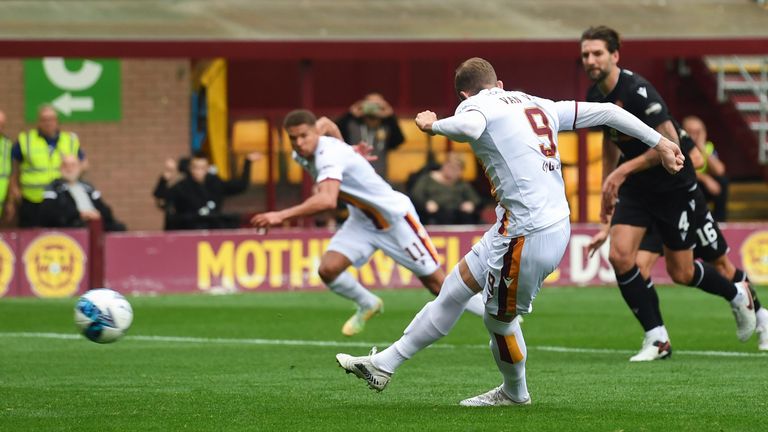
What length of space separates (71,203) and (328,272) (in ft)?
21.1

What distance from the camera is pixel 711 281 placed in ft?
38.0

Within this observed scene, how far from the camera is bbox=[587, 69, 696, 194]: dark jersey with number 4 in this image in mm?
10867

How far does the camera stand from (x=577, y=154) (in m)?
23.6

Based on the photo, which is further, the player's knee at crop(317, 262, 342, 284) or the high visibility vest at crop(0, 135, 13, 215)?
the high visibility vest at crop(0, 135, 13, 215)

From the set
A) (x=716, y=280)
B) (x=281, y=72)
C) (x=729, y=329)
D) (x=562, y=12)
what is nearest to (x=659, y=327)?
(x=716, y=280)

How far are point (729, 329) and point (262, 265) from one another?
6.82 metres

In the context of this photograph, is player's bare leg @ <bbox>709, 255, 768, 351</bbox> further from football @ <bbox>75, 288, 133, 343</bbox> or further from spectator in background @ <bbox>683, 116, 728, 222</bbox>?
spectator in background @ <bbox>683, 116, 728, 222</bbox>

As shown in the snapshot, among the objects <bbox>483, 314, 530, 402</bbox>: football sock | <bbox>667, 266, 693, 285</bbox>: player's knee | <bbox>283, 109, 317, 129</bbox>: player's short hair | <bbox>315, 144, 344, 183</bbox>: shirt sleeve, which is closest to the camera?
<bbox>483, 314, 530, 402</bbox>: football sock

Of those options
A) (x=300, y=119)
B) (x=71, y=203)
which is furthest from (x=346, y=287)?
(x=71, y=203)

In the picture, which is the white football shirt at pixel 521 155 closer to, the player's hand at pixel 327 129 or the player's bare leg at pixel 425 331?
the player's bare leg at pixel 425 331

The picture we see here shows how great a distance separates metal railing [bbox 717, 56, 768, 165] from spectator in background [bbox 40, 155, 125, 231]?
9986mm

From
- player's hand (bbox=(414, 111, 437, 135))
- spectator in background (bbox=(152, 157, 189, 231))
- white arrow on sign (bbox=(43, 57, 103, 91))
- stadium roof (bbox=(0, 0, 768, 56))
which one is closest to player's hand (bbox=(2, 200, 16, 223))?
spectator in background (bbox=(152, 157, 189, 231))

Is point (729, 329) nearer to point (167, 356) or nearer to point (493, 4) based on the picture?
point (167, 356)

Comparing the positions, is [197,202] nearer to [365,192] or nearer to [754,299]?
[365,192]
